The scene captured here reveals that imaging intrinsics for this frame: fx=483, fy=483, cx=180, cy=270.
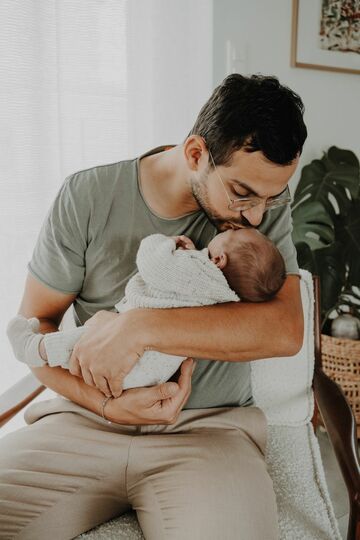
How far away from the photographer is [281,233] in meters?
1.21

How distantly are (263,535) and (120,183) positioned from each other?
2.77 ft

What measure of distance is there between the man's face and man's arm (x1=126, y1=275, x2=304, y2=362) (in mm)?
204

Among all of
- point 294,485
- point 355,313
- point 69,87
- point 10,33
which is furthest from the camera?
point 355,313

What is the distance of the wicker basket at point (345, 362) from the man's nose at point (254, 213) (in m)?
1.26

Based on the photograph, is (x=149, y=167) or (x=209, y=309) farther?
(x=149, y=167)

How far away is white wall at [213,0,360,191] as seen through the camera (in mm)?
2100

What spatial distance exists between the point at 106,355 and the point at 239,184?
1.55 ft

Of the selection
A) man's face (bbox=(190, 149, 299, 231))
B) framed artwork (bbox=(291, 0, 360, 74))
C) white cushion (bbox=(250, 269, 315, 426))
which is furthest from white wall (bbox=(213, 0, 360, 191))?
white cushion (bbox=(250, 269, 315, 426))

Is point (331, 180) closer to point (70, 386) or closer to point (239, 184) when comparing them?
point (239, 184)

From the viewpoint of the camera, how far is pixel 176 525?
2.97ft

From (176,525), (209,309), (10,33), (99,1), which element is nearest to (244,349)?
(209,309)

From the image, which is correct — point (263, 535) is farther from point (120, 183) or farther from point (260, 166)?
point (120, 183)

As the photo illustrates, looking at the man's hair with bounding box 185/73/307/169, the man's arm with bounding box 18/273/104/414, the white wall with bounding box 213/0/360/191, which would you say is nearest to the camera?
the man's hair with bounding box 185/73/307/169

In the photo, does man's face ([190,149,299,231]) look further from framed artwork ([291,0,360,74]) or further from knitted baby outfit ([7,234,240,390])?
framed artwork ([291,0,360,74])
